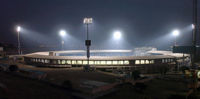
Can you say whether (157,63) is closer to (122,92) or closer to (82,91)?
(122,92)

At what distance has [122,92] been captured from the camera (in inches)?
617

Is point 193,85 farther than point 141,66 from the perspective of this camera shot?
No

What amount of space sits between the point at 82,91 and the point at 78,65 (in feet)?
65.2

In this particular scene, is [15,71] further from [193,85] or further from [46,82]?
[193,85]

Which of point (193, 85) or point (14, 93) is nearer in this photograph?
point (14, 93)

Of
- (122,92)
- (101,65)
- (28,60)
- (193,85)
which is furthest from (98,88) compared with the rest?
(28,60)

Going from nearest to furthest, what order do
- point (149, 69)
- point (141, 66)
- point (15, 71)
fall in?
point (15, 71) → point (149, 69) → point (141, 66)

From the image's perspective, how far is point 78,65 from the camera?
111 feet

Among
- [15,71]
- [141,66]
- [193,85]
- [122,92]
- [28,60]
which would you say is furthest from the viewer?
[28,60]

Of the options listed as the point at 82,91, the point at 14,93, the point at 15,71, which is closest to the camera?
the point at 14,93

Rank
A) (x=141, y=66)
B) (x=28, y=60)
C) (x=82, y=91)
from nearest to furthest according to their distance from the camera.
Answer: (x=82, y=91) < (x=141, y=66) < (x=28, y=60)

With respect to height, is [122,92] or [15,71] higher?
[15,71]

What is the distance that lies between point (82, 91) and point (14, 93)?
574 centimetres

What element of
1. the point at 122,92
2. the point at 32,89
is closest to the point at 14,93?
the point at 32,89
